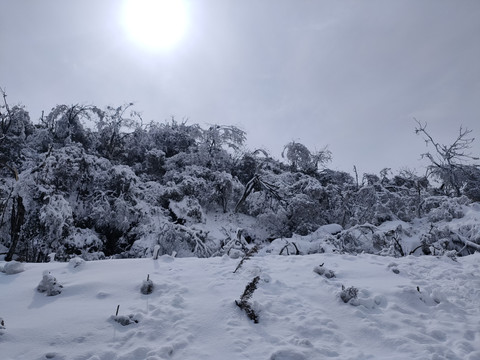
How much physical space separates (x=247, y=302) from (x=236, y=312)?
170mm

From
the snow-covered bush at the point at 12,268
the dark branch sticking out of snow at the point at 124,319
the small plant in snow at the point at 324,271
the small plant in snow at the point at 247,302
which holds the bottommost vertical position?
the dark branch sticking out of snow at the point at 124,319

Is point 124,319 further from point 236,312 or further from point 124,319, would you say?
Answer: point 236,312

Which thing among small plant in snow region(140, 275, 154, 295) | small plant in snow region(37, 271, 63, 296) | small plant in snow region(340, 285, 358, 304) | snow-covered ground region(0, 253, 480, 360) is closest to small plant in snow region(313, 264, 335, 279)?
snow-covered ground region(0, 253, 480, 360)

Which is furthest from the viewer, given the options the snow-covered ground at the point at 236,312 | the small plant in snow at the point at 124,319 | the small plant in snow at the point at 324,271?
the small plant in snow at the point at 324,271

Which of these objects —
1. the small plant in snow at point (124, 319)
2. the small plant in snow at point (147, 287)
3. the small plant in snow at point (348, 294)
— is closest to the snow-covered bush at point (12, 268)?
the small plant in snow at point (147, 287)

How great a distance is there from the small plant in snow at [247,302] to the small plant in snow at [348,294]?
110 cm

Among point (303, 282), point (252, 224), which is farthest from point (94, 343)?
point (252, 224)

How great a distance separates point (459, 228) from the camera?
852 cm

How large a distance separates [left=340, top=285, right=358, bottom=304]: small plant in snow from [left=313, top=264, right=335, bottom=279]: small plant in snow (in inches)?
24.5

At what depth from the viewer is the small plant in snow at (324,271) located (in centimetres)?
444

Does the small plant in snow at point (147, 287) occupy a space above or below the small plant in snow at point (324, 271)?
below

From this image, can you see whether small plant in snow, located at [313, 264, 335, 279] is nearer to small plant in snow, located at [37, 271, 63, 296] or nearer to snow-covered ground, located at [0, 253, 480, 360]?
snow-covered ground, located at [0, 253, 480, 360]

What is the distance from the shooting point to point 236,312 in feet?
11.2

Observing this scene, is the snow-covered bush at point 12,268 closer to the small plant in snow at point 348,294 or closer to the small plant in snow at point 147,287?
the small plant in snow at point 147,287
